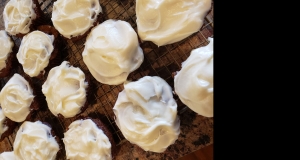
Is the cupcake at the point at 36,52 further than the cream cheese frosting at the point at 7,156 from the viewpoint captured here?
No

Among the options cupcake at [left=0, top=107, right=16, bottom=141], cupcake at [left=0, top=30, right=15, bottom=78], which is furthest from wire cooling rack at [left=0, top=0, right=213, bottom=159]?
cupcake at [left=0, top=30, right=15, bottom=78]

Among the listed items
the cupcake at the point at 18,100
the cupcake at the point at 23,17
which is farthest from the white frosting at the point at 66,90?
the cupcake at the point at 23,17

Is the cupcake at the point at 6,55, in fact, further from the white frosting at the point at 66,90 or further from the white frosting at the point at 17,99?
the white frosting at the point at 66,90

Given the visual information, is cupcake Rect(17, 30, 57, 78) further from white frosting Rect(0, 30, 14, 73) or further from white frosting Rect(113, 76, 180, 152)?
white frosting Rect(113, 76, 180, 152)

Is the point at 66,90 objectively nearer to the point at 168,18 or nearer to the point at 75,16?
the point at 75,16

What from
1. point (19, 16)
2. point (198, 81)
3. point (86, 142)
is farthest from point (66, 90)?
point (198, 81)
